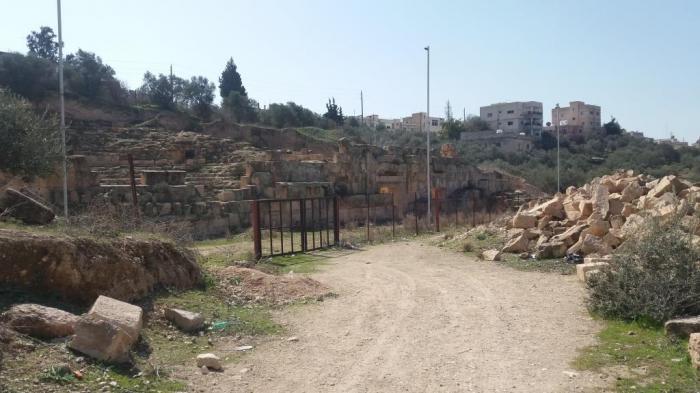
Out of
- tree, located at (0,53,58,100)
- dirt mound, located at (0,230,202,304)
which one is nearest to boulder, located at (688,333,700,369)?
dirt mound, located at (0,230,202,304)

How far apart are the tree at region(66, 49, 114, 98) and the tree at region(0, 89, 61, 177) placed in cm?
2773

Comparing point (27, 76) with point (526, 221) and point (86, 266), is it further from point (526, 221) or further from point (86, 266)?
point (86, 266)

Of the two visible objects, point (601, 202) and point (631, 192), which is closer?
point (601, 202)

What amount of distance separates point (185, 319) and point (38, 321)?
81.3 inches

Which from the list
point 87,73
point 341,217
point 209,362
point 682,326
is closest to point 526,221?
point 682,326

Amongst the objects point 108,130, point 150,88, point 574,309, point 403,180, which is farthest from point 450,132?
point 574,309

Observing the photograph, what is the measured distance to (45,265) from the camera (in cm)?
649

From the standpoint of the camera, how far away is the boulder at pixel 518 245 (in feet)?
46.9

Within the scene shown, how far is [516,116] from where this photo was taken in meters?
91.3

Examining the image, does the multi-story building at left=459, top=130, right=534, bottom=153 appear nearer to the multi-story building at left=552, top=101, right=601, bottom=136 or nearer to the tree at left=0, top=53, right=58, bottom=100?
the multi-story building at left=552, top=101, right=601, bottom=136

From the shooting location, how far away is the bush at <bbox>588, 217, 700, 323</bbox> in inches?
289

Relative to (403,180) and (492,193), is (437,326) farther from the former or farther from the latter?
(492,193)

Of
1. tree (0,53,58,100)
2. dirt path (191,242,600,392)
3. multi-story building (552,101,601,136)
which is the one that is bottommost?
dirt path (191,242,600,392)

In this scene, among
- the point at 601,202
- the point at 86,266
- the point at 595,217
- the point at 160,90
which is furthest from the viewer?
the point at 160,90
